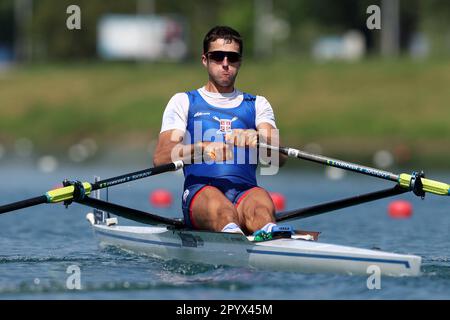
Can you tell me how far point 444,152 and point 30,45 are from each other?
143 feet

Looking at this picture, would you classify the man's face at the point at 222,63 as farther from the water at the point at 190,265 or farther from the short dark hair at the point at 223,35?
the water at the point at 190,265

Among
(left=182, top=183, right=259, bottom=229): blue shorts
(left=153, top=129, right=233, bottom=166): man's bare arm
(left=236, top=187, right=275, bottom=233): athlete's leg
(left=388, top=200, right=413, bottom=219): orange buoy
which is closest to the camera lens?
(left=236, top=187, right=275, bottom=233): athlete's leg

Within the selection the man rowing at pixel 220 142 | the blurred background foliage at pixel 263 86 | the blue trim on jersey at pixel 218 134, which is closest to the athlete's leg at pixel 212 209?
the man rowing at pixel 220 142

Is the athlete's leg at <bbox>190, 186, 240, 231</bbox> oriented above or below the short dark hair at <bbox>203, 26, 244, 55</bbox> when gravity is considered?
below

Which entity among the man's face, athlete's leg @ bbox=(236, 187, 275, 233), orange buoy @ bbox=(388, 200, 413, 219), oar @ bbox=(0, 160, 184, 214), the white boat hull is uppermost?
the man's face

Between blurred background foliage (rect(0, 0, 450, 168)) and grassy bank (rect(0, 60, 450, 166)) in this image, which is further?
blurred background foliage (rect(0, 0, 450, 168))

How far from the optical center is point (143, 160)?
3588cm

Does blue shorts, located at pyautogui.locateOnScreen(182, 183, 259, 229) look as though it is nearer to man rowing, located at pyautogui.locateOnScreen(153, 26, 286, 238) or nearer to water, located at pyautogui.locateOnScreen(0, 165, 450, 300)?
man rowing, located at pyautogui.locateOnScreen(153, 26, 286, 238)

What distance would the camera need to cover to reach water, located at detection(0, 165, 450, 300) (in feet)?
33.9

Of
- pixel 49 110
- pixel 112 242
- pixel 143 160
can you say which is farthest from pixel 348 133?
pixel 112 242

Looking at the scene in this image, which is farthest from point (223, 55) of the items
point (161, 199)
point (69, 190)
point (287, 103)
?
point (287, 103)

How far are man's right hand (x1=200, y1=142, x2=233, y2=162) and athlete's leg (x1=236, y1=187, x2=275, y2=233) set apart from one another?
531mm

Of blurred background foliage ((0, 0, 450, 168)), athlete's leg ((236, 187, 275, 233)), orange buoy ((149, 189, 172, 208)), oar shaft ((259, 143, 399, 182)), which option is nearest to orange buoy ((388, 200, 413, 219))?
orange buoy ((149, 189, 172, 208))
